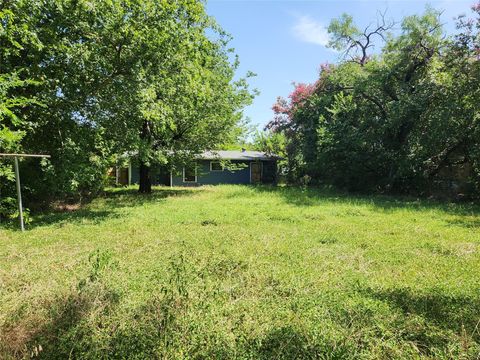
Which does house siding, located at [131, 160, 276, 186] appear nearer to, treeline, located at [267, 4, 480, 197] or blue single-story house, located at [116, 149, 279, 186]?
blue single-story house, located at [116, 149, 279, 186]

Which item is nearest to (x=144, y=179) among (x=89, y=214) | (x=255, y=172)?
(x=89, y=214)

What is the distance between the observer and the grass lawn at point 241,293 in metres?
2.95

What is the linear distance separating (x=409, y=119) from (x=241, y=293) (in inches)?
574

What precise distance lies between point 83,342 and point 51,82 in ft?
26.1

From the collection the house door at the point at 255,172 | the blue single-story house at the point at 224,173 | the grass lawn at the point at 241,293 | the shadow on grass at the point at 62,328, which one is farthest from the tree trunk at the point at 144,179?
the shadow on grass at the point at 62,328

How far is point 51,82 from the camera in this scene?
8812 mm

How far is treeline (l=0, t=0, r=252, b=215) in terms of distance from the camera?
836 centimetres

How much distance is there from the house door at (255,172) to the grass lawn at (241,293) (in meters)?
17.0

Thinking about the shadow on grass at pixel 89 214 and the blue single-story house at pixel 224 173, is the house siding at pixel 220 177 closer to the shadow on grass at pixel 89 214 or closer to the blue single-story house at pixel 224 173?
the blue single-story house at pixel 224 173

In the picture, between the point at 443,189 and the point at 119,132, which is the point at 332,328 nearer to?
the point at 119,132

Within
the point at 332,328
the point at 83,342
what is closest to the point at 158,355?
the point at 83,342

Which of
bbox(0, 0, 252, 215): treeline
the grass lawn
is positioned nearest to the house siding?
bbox(0, 0, 252, 215): treeline

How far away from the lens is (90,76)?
9250 millimetres

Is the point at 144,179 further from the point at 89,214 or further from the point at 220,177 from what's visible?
the point at 220,177
